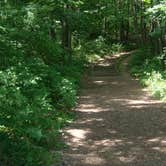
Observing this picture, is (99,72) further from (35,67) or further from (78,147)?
(78,147)

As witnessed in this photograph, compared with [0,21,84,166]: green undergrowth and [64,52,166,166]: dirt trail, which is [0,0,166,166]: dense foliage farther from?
[64,52,166,166]: dirt trail

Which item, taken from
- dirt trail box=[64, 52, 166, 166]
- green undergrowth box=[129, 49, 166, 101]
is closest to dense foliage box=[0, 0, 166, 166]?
green undergrowth box=[129, 49, 166, 101]

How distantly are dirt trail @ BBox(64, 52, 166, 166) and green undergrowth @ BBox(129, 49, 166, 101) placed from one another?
0.43 m

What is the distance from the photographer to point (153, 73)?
18938mm

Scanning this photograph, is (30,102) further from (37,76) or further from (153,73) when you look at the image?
(153,73)

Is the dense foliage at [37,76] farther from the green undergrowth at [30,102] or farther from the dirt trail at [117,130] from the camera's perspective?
the dirt trail at [117,130]

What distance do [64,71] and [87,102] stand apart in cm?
416

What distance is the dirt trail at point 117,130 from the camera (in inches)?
333

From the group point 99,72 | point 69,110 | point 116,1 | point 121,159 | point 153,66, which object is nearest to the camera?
point 121,159

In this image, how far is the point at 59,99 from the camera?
44.3 feet

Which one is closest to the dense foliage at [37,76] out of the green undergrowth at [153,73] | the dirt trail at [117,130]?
the green undergrowth at [153,73]

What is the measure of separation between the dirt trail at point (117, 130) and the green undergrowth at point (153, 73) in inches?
16.9

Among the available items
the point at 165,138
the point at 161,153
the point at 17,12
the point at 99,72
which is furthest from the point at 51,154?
the point at 99,72

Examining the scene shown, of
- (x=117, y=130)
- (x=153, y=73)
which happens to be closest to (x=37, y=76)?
(x=117, y=130)
